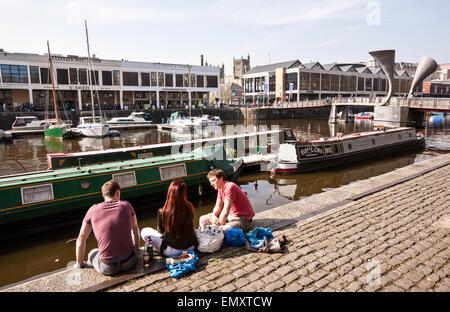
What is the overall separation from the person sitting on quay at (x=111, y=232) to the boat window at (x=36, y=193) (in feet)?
19.1

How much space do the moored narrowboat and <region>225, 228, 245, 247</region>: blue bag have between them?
12.1 metres

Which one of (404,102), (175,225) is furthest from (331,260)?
(404,102)

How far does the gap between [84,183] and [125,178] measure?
1.45 metres

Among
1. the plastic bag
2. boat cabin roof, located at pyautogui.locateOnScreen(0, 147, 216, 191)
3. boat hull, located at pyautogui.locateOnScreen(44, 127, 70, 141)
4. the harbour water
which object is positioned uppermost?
boat hull, located at pyautogui.locateOnScreen(44, 127, 70, 141)

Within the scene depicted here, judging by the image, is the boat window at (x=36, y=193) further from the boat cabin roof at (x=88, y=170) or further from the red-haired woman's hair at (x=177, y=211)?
the red-haired woman's hair at (x=177, y=211)

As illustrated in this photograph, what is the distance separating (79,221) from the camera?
10.7 metres

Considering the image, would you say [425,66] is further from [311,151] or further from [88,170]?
[88,170]

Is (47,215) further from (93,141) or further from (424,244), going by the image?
(93,141)

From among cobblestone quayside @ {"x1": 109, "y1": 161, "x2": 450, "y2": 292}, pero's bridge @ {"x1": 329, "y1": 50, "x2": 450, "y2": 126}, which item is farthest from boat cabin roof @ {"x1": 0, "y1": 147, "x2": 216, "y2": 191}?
pero's bridge @ {"x1": 329, "y1": 50, "x2": 450, "y2": 126}

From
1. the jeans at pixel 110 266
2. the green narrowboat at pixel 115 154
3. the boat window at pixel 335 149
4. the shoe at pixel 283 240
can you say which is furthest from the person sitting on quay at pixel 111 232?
the boat window at pixel 335 149

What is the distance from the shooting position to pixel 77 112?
52.0 metres

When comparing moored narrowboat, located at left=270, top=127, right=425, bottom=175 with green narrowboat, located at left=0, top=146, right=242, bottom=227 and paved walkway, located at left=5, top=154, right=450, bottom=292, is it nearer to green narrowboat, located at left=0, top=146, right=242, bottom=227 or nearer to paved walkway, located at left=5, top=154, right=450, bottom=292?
green narrowboat, located at left=0, top=146, right=242, bottom=227

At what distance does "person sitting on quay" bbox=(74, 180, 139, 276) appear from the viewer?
15.4 ft

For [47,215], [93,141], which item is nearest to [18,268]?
[47,215]
